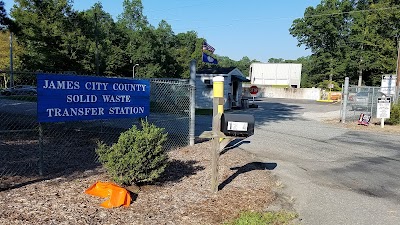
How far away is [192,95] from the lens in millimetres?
9250

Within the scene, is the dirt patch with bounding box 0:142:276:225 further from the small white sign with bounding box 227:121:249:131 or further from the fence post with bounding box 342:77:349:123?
the fence post with bounding box 342:77:349:123

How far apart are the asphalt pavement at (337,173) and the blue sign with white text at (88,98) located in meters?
3.43

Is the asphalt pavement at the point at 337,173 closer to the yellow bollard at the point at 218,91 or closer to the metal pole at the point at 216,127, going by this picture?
the metal pole at the point at 216,127

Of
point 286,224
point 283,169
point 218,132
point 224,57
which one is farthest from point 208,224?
point 224,57

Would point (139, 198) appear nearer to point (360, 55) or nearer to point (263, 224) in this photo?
point (263, 224)

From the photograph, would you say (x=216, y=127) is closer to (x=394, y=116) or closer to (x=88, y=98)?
(x=88, y=98)

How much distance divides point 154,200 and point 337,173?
4408 mm

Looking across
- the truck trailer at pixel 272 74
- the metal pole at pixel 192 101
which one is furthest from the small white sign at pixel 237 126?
the truck trailer at pixel 272 74

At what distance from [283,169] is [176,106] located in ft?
46.8

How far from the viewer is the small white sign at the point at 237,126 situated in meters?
5.50

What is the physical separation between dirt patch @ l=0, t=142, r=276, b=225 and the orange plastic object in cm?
10

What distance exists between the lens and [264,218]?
4.60m

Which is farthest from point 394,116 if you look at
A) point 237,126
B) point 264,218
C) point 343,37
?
point 343,37

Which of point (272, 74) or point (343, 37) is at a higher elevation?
point (343, 37)
